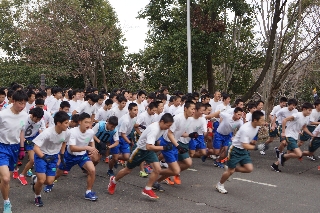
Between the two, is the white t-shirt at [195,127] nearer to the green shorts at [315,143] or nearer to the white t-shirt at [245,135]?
the white t-shirt at [245,135]

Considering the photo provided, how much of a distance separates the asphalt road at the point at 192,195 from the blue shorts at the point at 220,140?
66 cm

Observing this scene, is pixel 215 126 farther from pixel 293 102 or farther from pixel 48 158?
pixel 48 158

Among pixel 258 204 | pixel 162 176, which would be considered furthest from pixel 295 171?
pixel 162 176

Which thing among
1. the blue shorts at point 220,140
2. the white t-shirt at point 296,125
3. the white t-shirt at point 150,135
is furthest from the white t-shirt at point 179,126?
the white t-shirt at point 296,125

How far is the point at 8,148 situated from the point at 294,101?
710 cm

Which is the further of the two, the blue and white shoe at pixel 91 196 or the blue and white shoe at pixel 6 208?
the blue and white shoe at pixel 91 196

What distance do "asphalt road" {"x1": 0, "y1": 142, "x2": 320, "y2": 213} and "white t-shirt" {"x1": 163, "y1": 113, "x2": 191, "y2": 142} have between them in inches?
40.0

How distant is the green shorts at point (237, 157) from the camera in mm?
6699

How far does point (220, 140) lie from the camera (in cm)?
905

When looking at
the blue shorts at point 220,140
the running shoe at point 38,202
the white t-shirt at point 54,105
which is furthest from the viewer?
the white t-shirt at point 54,105

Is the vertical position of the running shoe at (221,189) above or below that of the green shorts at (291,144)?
below

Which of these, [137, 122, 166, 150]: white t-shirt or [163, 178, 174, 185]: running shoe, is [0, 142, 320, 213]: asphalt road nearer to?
[163, 178, 174, 185]: running shoe

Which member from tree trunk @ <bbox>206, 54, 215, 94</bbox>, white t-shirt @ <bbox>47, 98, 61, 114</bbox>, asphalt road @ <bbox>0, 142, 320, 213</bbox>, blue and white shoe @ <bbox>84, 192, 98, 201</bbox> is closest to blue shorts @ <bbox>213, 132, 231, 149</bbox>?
asphalt road @ <bbox>0, 142, 320, 213</bbox>

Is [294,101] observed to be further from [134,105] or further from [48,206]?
[48,206]
